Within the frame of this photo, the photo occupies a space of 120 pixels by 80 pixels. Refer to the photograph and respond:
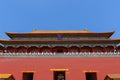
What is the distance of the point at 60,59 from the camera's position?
71.3 feet

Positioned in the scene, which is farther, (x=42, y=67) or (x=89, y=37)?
(x=89, y=37)

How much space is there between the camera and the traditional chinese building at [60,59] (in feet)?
67.8

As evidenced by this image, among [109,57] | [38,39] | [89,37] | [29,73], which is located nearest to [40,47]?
[38,39]

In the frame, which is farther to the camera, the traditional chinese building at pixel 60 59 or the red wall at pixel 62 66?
the traditional chinese building at pixel 60 59

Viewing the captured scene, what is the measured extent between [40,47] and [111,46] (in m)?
7.22

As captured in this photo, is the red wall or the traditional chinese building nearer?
the red wall

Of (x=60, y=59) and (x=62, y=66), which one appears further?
(x=60, y=59)

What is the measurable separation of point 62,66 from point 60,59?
2.70 feet

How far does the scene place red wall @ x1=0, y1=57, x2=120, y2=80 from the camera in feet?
67.4

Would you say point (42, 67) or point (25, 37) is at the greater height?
point (25, 37)

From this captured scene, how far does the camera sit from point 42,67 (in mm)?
21016

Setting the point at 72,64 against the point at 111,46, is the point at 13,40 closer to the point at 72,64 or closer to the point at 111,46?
the point at 72,64

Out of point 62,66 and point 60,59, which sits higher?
point 60,59

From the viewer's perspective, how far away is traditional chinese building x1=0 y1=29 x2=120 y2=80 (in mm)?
20672
